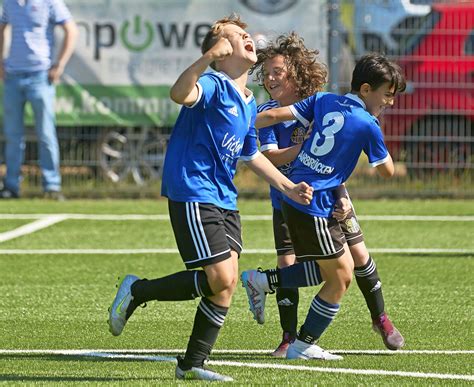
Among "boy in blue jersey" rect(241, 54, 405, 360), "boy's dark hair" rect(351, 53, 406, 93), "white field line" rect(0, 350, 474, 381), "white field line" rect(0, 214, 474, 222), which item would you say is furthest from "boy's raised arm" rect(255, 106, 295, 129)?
"white field line" rect(0, 214, 474, 222)

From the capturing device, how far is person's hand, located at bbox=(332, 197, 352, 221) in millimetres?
6754

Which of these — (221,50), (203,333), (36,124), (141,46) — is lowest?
(36,124)

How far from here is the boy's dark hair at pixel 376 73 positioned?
680cm

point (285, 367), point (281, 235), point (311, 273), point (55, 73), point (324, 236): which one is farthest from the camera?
point (55, 73)

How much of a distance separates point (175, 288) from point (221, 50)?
122 cm

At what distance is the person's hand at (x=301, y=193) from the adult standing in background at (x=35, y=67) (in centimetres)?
848

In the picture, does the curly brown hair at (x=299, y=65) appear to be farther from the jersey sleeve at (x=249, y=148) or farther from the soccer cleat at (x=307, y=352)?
the soccer cleat at (x=307, y=352)

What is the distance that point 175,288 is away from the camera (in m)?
6.37

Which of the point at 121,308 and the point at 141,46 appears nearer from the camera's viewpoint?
the point at 121,308

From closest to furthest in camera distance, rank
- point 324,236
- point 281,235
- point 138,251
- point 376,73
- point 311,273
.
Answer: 1. point 324,236
2. point 376,73
3. point 311,273
4. point 281,235
5. point 138,251

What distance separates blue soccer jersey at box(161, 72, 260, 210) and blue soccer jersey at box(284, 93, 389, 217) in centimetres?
68

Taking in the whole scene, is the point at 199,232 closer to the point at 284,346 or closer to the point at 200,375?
the point at 200,375

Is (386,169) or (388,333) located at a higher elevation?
(386,169)

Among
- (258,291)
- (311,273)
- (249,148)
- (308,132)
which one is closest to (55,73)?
(308,132)
